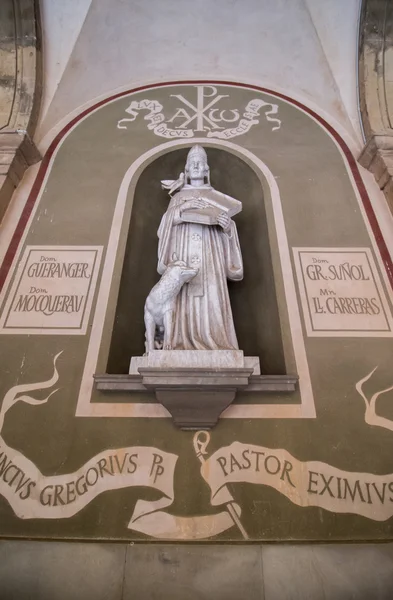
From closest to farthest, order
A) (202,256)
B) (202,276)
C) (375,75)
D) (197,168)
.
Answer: (202,276)
(202,256)
(197,168)
(375,75)

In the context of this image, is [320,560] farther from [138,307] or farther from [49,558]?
[138,307]

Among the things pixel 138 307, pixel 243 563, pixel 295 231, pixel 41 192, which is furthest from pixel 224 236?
pixel 243 563

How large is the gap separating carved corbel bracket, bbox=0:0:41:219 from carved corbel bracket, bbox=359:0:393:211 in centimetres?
367

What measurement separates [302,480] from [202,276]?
1.68 metres

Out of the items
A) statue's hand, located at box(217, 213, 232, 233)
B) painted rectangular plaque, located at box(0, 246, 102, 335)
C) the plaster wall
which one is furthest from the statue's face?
the plaster wall

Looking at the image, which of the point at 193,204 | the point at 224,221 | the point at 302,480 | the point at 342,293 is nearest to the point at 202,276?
the point at 224,221

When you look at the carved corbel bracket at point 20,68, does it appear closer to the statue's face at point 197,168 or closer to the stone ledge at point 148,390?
the statue's face at point 197,168

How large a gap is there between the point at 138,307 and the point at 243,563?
7.20 feet

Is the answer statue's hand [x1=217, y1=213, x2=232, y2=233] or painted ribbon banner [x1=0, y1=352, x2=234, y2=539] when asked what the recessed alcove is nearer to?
statue's hand [x1=217, y1=213, x2=232, y2=233]

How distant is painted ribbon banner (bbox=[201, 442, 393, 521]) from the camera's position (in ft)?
8.54

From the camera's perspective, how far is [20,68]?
504 centimetres

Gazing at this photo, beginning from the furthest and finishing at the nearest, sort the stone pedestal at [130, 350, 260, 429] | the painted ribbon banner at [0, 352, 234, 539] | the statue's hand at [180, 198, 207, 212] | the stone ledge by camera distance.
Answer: the statue's hand at [180, 198, 207, 212]
the stone ledge
the stone pedestal at [130, 350, 260, 429]
the painted ribbon banner at [0, 352, 234, 539]

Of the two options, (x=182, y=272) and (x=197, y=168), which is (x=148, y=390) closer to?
(x=182, y=272)

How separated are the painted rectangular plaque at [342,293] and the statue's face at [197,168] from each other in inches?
48.8
